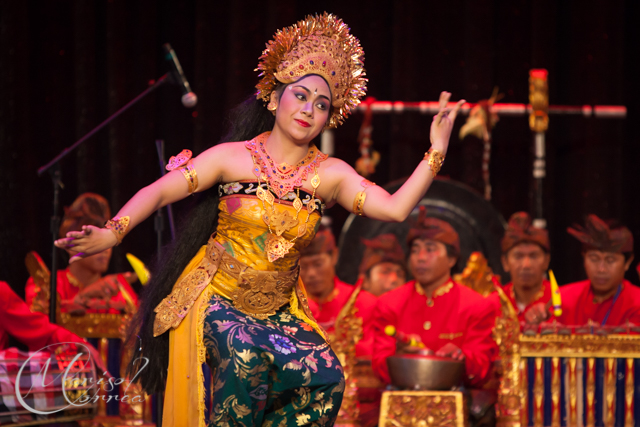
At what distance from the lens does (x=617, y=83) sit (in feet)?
15.8

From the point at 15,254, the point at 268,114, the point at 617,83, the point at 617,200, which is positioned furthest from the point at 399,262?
the point at 268,114

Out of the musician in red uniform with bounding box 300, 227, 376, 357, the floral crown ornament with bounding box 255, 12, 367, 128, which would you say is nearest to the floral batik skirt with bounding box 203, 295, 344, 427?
the floral crown ornament with bounding box 255, 12, 367, 128

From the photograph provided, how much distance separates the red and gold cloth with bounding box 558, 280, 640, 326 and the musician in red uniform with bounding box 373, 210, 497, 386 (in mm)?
564

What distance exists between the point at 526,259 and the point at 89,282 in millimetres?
2540

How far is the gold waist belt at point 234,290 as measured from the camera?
1979 millimetres

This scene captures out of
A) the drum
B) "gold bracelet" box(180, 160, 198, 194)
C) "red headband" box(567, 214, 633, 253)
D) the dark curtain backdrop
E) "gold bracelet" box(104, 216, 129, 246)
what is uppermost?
the dark curtain backdrop

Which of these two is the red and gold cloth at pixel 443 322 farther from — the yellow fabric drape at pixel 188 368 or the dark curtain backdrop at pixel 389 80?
the yellow fabric drape at pixel 188 368

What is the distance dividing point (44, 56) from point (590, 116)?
3.35 meters

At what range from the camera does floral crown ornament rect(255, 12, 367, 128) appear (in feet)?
6.80

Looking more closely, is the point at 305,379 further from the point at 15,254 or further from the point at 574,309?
the point at 574,309

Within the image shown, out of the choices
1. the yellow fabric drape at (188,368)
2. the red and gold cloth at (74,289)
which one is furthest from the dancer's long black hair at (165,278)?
the red and gold cloth at (74,289)

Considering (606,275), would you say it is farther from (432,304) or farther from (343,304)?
(343,304)

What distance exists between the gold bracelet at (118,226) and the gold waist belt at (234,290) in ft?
0.84

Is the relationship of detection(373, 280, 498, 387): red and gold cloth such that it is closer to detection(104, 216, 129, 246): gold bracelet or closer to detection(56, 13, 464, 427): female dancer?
detection(56, 13, 464, 427): female dancer
